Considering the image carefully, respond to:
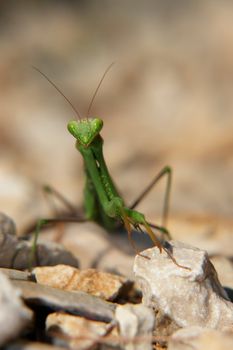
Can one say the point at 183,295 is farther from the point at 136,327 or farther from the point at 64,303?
the point at 64,303

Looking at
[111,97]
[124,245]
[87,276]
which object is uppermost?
[111,97]

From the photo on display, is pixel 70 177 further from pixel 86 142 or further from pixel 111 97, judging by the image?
pixel 86 142

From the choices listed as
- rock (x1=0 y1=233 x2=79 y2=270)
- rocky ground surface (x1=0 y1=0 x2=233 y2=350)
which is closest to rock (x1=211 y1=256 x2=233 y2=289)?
rocky ground surface (x1=0 y1=0 x2=233 y2=350)

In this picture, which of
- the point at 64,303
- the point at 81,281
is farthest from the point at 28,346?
the point at 81,281

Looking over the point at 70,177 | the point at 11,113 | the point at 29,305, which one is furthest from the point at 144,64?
the point at 29,305

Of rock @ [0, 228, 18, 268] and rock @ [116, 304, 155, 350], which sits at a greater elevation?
rock @ [0, 228, 18, 268]

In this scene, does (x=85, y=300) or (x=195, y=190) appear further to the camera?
(x=195, y=190)

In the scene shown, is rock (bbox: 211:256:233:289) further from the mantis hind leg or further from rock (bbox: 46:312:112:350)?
rock (bbox: 46:312:112:350)
